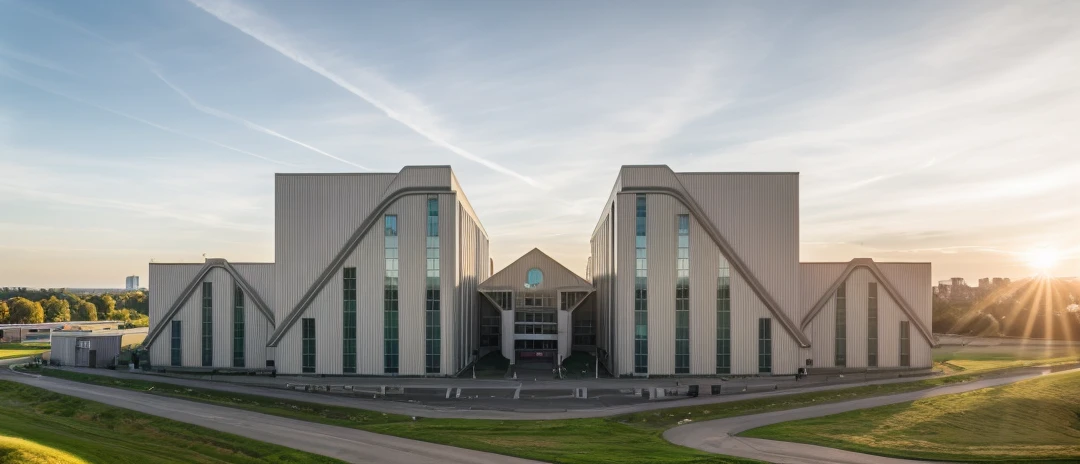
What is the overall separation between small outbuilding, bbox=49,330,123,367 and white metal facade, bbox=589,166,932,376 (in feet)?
185

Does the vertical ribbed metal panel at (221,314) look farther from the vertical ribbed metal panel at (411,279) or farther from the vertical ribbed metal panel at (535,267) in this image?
the vertical ribbed metal panel at (535,267)

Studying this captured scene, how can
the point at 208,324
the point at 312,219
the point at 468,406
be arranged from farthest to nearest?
the point at 208,324
the point at 312,219
the point at 468,406

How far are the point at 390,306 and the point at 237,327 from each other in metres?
19.7

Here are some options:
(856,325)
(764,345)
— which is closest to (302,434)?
(764,345)

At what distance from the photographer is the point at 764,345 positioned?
6394 centimetres

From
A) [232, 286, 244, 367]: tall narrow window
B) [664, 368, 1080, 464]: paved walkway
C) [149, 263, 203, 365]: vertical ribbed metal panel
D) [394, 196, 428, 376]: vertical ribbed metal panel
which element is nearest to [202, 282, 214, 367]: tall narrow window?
[232, 286, 244, 367]: tall narrow window

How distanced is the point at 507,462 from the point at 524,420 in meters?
10.5

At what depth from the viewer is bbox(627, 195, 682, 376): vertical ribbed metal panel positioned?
63125mm

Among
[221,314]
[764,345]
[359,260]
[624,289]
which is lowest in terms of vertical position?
[764,345]

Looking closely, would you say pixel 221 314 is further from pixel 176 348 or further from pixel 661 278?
pixel 661 278

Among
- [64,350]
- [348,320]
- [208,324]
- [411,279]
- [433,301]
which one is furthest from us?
[64,350]

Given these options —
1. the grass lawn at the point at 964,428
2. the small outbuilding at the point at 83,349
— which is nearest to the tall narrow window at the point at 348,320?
the small outbuilding at the point at 83,349

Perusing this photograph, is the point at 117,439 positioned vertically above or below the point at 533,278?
below

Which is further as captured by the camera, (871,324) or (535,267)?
(535,267)
